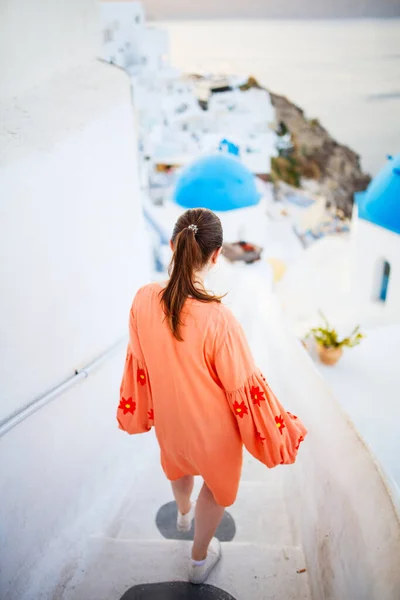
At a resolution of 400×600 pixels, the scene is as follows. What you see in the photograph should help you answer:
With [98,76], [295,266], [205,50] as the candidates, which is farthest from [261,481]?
[205,50]

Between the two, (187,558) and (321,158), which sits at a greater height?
(187,558)

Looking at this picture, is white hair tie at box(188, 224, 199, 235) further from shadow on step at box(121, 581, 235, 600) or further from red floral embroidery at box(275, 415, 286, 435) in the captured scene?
shadow on step at box(121, 581, 235, 600)

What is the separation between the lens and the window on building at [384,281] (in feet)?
20.0

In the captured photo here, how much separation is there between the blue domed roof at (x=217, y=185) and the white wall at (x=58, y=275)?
1710 mm

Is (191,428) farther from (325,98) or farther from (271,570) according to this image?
(325,98)

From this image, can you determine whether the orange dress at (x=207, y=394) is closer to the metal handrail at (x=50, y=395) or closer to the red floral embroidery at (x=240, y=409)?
the red floral embroidery at (x=240, y=409)

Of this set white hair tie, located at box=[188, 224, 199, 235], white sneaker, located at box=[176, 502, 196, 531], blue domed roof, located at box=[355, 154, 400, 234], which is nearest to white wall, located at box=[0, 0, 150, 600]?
white sneaker, located at box=[176, 502, 196, 531]

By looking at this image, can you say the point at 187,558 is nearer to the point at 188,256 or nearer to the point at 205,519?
the point at 205,519

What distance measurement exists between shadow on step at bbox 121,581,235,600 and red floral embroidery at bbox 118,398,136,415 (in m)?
0.73

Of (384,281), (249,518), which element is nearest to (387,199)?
(384,281)

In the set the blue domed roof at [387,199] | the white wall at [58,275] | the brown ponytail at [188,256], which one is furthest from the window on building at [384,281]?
the brown ponytail at [188,256]

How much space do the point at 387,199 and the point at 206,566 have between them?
4.12m

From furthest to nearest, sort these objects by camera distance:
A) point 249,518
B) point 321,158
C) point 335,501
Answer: point 321,158 → point 249,518 → point 335,501

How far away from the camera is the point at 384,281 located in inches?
243
